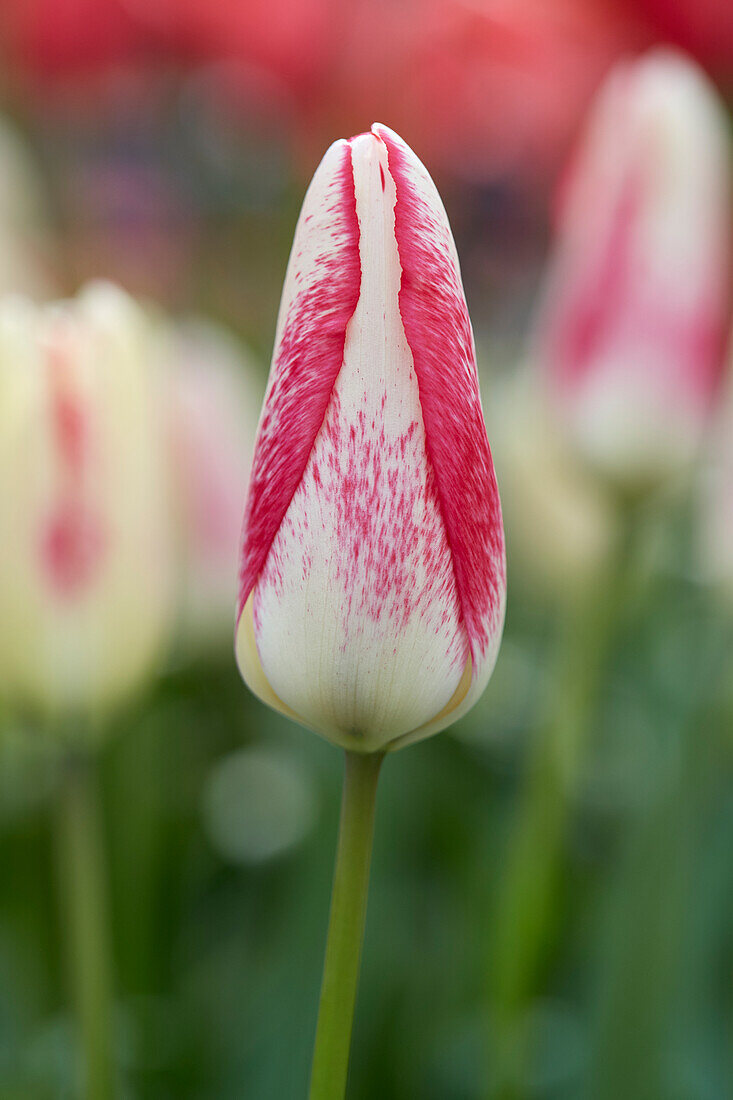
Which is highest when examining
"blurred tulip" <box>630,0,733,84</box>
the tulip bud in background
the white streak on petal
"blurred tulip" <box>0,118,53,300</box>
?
"blurred tulip" <box>630,0,733,84</box>

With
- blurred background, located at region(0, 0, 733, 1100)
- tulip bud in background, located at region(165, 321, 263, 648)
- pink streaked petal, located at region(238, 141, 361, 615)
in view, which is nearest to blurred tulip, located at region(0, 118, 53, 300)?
blurred background, located at region(0, 0, 733, 1100)

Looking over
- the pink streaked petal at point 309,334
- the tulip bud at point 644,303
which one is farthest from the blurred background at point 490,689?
the pink streaked petal at point 309,334

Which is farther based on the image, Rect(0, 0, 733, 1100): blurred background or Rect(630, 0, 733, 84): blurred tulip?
Rect(630, 0, 733, 84): blurred tulip

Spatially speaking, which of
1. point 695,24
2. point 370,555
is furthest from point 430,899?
point 695,24

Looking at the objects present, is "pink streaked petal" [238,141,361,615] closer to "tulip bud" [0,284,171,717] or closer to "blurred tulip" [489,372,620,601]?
"tulip bud" [0,284,171,717]

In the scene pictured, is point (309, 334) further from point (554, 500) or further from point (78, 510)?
point (554, 500)

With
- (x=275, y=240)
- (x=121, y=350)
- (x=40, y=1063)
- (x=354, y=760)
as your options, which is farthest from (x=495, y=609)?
(x=275, y=240)

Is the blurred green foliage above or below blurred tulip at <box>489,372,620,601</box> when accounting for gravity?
below
